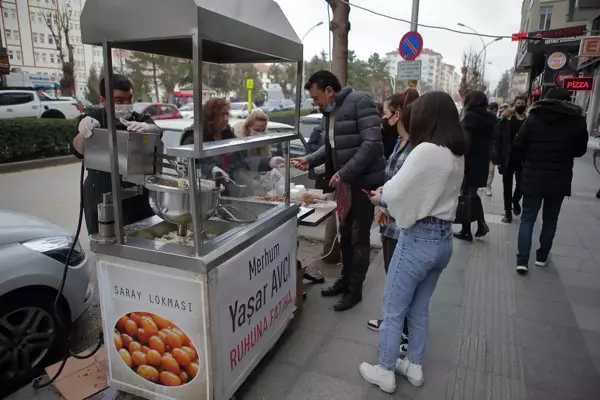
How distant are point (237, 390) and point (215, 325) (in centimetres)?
66

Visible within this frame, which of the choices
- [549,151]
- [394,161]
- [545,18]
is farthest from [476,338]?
[545,18]

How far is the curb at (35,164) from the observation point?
1041 centimetres

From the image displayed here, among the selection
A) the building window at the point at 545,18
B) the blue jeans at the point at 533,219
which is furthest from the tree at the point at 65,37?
the building window at the point at 545,18

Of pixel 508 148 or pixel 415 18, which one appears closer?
pixel 508 148

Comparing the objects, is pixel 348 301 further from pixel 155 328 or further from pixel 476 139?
pixel 476 139

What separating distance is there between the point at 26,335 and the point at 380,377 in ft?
7.29

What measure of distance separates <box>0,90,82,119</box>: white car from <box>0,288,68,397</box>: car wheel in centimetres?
1647

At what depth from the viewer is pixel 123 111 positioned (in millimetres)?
2627

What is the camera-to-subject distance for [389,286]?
2363 millimetres

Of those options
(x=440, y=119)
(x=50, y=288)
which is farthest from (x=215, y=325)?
(x=440, y=119)

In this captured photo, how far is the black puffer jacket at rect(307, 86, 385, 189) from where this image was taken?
3188 millimetres

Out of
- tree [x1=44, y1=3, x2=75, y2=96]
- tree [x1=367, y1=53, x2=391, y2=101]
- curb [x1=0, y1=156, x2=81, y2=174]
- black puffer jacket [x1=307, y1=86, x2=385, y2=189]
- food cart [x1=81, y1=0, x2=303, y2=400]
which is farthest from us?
tree [x1=367, y1=53, x2=391, y2=101]

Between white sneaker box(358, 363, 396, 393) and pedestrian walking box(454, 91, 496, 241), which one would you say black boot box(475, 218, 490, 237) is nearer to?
pedestrian walking box(454, 91, 496, 241)

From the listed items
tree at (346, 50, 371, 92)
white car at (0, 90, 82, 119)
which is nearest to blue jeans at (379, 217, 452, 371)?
white car at (0, 90, 82, 119)
